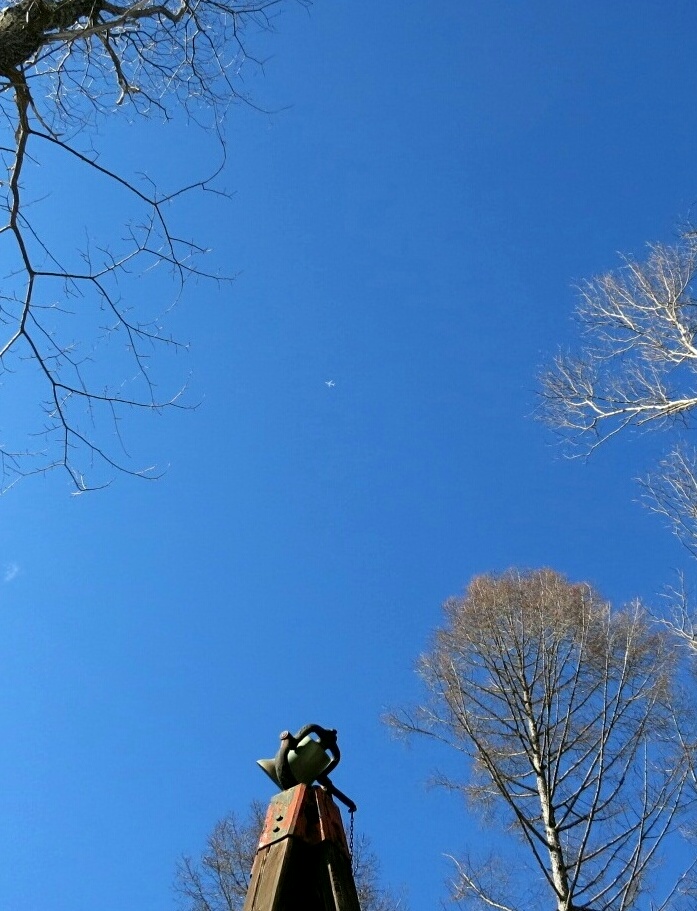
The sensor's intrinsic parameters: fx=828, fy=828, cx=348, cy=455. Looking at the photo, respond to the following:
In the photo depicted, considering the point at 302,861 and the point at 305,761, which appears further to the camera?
the point at 305,761

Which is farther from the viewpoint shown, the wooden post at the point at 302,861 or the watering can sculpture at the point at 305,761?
the watering can sculpture at the point at 305,761

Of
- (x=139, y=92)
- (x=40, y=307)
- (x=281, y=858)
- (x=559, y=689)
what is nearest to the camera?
(x=281, y=858)

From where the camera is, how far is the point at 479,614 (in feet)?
29.5

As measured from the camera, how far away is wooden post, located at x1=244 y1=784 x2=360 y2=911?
187cm

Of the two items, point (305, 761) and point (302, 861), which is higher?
point (305, 761)

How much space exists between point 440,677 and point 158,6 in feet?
21.7

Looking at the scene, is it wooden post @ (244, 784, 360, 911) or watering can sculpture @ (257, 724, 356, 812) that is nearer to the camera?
wooden post @ (244, 784, 360, 911)

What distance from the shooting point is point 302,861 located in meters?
1.97

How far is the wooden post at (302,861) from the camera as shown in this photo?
73.7 inches

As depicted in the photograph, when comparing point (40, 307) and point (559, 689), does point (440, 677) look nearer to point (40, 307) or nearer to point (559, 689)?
point (559, 689)

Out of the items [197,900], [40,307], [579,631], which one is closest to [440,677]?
[579,631]

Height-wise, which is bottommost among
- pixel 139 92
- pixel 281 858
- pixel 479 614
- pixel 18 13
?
pixel 281 858

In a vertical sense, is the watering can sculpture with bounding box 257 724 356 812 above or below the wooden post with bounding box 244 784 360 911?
above

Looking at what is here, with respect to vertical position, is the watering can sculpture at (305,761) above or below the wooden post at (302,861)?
above
